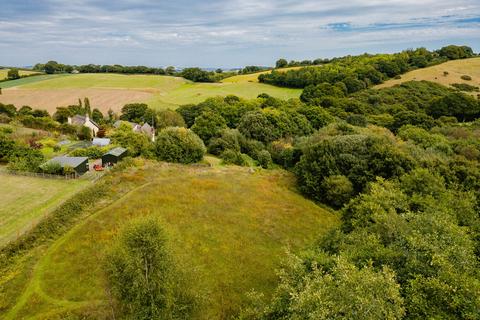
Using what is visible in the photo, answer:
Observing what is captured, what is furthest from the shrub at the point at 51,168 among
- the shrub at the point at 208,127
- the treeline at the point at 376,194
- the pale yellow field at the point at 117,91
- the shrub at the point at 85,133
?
the pale yellow field at the point at 117,91

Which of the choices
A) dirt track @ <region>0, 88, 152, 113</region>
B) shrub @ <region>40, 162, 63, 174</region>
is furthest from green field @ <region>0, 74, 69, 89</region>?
shrub @ <region>40, 162, 63, 174</region>

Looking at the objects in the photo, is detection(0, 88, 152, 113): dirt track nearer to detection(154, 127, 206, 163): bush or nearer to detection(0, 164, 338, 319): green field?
detection(154, 127, 206, 163): bush

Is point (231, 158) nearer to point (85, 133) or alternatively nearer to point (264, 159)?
point (264, 159)

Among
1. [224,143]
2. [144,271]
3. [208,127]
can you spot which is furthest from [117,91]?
[144,271]

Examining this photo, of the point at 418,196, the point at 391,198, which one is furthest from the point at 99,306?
the point at 418,196

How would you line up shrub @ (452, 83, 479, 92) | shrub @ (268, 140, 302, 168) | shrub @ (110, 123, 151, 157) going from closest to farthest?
shrub @ (110, 123, 151, 157) < shrub @ (268, 140, 302, 168) < shrub @ (452, 83, 479, 92)

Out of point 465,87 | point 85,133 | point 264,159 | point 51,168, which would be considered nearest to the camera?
point 51,168

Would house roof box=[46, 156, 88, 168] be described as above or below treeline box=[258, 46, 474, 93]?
below

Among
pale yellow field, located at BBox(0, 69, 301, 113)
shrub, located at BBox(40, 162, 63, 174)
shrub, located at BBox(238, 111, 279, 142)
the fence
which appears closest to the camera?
the fence
